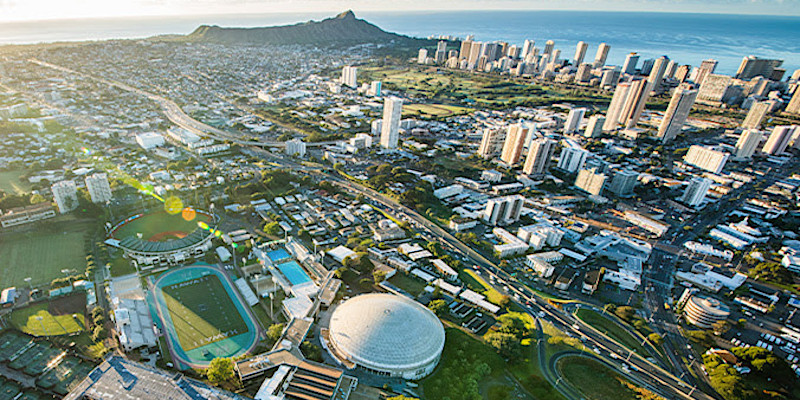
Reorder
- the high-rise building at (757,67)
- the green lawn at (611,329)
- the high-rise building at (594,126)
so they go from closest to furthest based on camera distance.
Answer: the green lawn at (611,329) < the high-rise building at (594,126) < the high-rise building at (757,67)

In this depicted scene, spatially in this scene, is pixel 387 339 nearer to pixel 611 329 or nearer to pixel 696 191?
pixel 611 329

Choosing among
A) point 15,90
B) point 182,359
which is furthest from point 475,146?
point 15,90

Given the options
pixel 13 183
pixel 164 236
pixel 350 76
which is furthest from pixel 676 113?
pixel 13 183

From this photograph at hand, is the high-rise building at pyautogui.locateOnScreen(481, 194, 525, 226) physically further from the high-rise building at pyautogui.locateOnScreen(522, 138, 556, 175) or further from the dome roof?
the dome roof

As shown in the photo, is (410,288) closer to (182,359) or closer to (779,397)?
(182,359)

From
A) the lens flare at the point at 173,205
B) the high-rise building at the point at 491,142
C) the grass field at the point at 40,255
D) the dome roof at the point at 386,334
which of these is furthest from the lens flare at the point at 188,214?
the high-rise building at the point at 491,142

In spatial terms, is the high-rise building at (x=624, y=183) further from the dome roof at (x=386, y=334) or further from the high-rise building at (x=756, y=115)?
the high-rise building at (x=756, y=115)

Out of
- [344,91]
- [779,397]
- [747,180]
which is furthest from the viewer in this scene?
[344,91]
